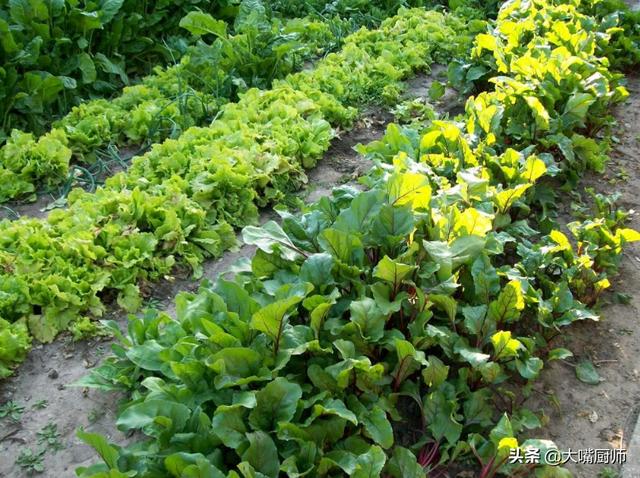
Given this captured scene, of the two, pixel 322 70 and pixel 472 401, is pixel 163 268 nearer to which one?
pixel 472 401

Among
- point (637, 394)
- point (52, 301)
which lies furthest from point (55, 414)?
point (637, 394)

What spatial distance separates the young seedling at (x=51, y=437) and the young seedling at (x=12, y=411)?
0.17 m

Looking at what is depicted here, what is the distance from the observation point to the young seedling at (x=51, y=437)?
3.13 m

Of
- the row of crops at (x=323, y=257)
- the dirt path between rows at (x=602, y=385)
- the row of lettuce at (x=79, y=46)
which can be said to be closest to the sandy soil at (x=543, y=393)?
the dirt path between rows at (x=602, y=385)

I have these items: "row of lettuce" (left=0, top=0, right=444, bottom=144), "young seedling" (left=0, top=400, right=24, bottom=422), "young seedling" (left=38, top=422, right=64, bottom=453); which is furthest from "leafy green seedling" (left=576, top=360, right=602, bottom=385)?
"row of lettuce" (left=0, top=0, right=444, bottom=144)

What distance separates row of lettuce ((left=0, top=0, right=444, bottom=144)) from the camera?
6.05 m

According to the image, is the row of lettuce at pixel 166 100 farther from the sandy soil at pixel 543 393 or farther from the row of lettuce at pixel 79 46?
the sandy soil at pixel 543 393

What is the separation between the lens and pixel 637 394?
3529mm

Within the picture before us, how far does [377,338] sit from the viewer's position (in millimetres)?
2934

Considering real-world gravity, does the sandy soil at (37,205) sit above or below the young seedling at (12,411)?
below

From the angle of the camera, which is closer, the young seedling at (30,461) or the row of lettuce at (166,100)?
the young seedling at (30,461)

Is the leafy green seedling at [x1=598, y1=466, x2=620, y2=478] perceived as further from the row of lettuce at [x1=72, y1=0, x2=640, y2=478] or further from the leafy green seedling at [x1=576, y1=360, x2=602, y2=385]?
the leafy green seedling at [x1=576, y1=360, x2=602, y2=385]

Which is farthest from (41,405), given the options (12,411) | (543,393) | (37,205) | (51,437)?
(543,393)

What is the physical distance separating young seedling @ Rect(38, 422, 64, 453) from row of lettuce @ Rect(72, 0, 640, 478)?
264mm
